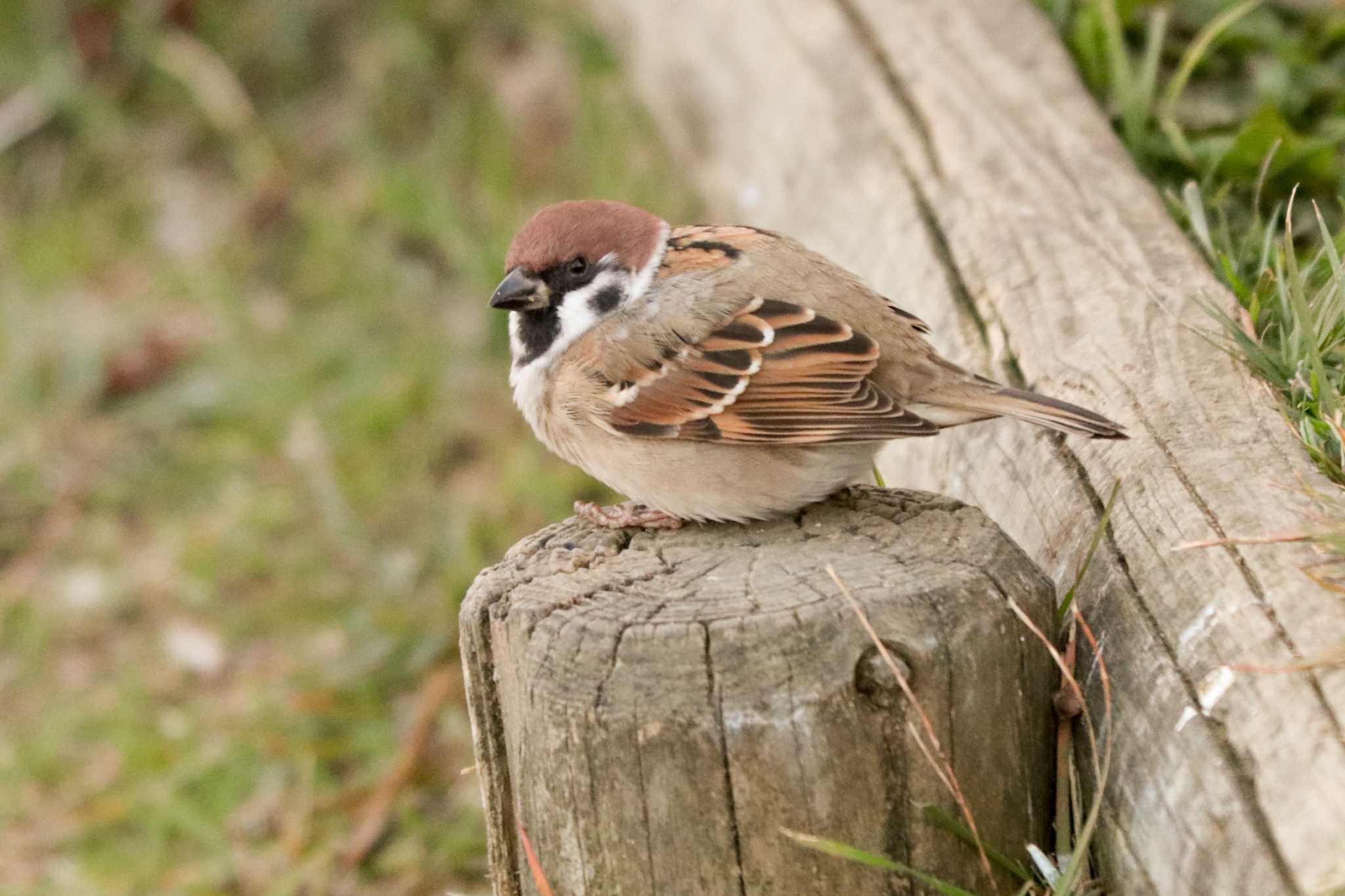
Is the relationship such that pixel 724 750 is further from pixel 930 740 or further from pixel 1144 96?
pixel 1144 96

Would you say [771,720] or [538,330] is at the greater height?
[538,330]

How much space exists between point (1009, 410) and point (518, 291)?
1.01 meters

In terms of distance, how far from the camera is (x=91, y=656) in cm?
489

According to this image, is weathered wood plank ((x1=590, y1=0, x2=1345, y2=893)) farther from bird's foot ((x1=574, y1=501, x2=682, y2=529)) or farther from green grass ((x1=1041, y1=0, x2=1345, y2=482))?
bird's foot ((x1=574, y1=501, x2=682, y2=529))

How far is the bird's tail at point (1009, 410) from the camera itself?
2.35 metres

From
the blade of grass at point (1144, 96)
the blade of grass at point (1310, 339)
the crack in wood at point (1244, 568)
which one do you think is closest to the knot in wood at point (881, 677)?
the crack in wood at point (1244, 568)

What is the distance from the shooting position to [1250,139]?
11.2 ft

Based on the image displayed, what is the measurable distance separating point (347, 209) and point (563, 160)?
1.01 m

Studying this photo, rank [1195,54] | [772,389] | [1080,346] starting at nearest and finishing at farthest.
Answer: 1. [772,389]
2. [1080,346]
3. [1195,54]

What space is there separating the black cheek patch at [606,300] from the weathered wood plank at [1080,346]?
740 mm

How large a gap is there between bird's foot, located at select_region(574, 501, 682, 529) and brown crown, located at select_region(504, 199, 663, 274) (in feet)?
1.74

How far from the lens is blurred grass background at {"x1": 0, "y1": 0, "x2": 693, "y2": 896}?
4160 millimetres

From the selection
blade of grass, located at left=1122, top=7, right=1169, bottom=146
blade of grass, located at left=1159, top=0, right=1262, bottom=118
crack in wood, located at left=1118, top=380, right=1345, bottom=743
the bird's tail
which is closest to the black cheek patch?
the bird's tail

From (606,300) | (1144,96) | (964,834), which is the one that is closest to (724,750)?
(964,834)
